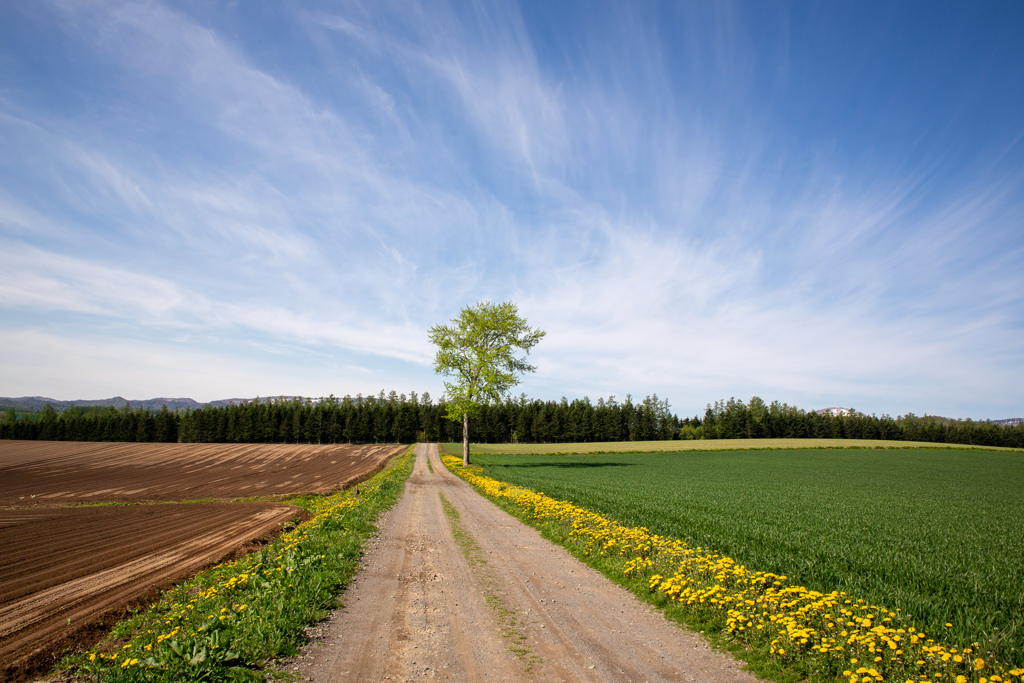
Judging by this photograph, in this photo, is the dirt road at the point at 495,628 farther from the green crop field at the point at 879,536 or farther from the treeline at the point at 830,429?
the treeline at the point at 830,429

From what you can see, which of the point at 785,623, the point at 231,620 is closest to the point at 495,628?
the point at 231,620

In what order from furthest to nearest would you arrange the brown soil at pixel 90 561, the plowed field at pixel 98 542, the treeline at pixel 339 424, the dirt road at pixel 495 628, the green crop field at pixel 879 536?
the treeline at pixel 339 424
the plowed field at pixel 98 542
the brown soil at pixel 90 561
the green crop field at pixel 879 536
the dirt road at pixel 495 628

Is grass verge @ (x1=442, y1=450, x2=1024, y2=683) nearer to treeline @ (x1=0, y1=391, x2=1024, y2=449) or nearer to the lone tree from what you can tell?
the lone tree

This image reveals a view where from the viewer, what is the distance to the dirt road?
5539 millimetres

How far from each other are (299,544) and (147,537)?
783cm

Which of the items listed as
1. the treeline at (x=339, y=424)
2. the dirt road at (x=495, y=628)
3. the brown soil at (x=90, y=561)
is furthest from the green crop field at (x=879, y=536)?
the treeline at (x=339, y=424)

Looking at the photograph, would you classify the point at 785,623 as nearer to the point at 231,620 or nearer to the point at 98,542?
the point at 231,620

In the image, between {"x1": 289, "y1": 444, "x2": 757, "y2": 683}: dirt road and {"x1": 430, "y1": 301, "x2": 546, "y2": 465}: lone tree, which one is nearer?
{"x1": 289, "y1": 444, "x2": 757, "y2": 683}: dirt road

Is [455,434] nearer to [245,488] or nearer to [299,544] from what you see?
[245,488]

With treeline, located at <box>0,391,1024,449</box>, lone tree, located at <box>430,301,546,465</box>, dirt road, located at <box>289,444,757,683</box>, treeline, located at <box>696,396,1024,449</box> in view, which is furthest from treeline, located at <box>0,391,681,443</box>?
dirt road, located at <box>289,444,757,683</box>

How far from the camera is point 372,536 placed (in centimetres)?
1328

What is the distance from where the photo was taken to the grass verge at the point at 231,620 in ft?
16.6

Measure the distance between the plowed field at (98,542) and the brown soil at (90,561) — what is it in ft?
0.09

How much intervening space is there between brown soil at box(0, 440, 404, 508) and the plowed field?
0.60 ft
